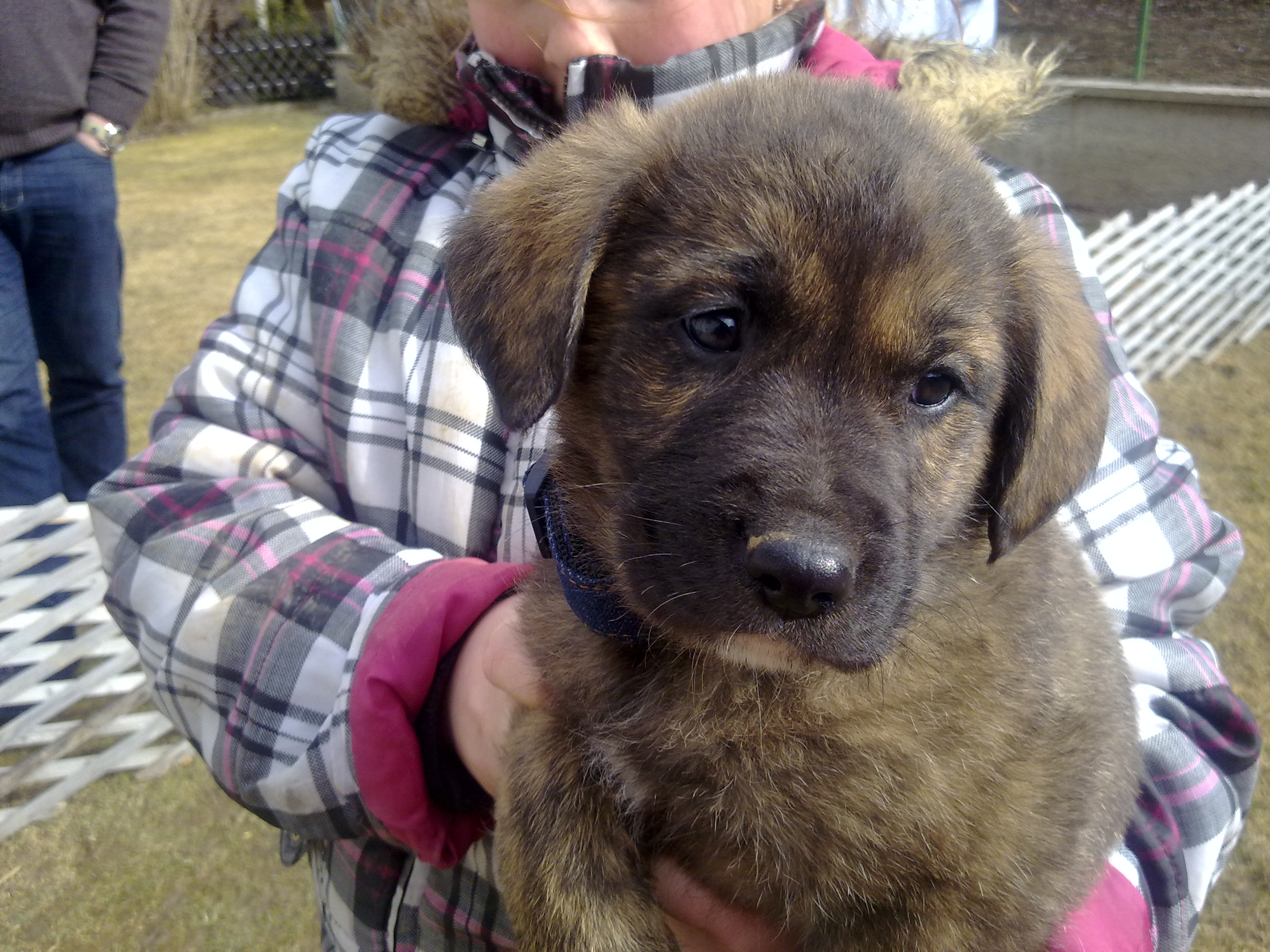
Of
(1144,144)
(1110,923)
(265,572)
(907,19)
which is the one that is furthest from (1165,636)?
(1144,144)

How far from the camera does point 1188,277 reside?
6500 mm

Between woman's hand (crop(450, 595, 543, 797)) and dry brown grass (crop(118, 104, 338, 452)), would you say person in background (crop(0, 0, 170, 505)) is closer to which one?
dry brown grass (crop(118, 104, 338, 452))

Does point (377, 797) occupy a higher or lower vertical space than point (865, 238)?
lower

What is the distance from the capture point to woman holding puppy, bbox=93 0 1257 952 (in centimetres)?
173

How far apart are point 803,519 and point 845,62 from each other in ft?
3.73

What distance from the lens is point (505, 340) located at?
152 cm

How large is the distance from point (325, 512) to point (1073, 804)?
144 centimetres

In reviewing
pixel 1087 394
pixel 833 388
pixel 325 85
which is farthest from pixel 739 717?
pixel 325 85

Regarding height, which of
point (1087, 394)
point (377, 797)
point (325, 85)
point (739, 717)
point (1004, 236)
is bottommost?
point (325, 85)

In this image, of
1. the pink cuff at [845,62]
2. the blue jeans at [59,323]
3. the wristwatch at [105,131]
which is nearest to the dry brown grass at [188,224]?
the blue jeans at [59,323]

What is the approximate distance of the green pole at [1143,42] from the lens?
8.60m

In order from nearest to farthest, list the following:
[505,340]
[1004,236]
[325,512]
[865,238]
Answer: [865,238] → [505,340] → [1004,236] → [325,512]

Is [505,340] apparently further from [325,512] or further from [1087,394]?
[1087,394]

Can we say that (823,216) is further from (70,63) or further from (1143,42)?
(1143,42)
